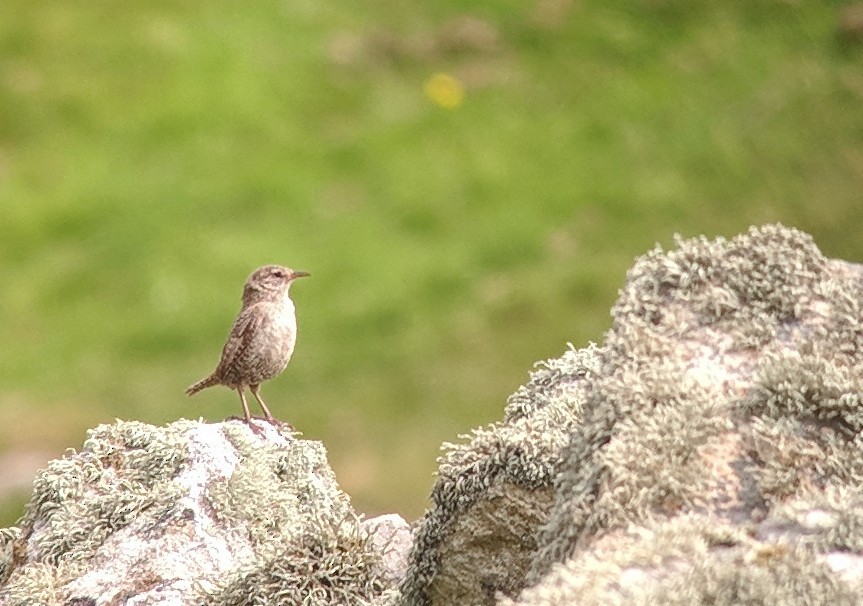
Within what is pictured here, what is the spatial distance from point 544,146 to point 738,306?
984cm

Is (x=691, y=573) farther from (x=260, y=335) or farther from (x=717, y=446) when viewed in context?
(x=260, y=335)

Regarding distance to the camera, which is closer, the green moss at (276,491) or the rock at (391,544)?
the rock at (391,544)

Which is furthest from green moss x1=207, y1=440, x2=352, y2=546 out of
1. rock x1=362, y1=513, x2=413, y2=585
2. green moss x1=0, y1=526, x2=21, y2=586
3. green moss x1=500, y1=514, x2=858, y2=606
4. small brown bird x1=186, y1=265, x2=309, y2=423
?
green moss x1=500, y1=514, x2=858, y2=606

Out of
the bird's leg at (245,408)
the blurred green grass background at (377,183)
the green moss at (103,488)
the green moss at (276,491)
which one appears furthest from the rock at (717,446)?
the blurred green grass background at (377,183)

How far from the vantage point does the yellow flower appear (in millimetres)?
13602

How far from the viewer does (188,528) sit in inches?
194

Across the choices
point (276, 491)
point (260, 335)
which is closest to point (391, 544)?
point (276, 491)

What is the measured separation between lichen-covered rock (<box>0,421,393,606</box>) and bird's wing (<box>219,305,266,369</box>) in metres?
1.68

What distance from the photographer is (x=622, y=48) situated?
538 inches

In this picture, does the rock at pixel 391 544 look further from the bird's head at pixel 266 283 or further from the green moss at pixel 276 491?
the bird's head at pixel 266 283

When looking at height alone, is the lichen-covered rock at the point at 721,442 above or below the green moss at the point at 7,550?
below

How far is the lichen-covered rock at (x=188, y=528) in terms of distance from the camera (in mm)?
4344

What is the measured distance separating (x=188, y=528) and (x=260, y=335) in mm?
2564

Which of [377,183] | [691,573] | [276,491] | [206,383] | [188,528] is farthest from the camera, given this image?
[377,183]
